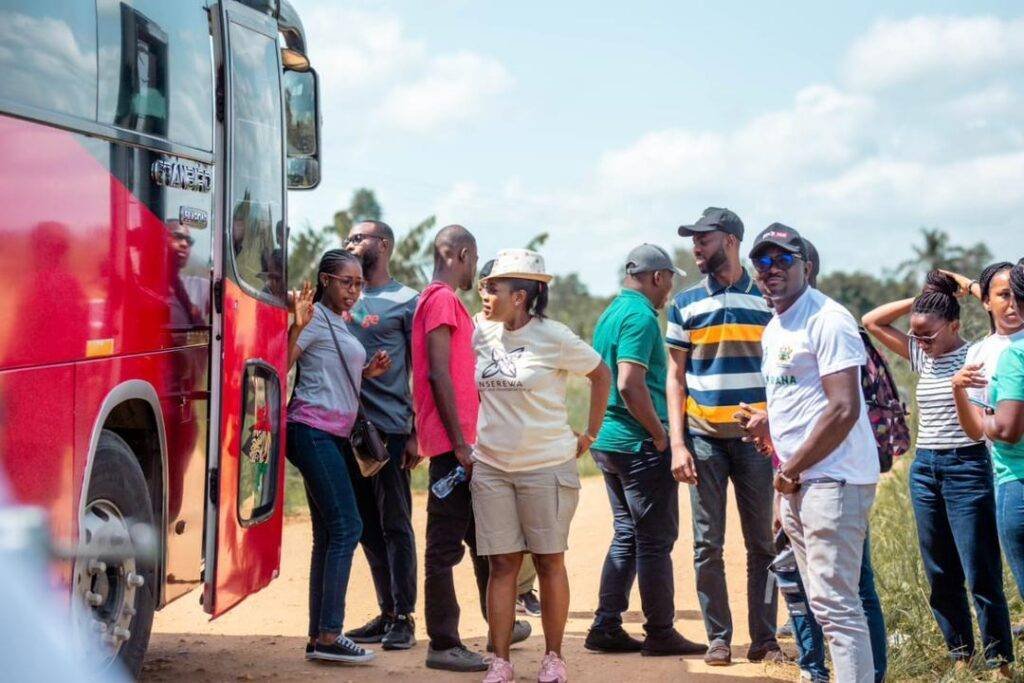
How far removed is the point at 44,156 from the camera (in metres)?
4.41

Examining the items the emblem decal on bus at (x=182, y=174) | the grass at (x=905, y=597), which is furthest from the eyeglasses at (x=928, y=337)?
the emblem decal on bus at (x=182, y=174)

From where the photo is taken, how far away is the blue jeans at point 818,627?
5504 millimetres

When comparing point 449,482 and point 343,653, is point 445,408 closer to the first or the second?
point 449,482

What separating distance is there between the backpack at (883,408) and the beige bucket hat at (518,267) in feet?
4.72

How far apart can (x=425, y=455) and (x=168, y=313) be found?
1543 mm

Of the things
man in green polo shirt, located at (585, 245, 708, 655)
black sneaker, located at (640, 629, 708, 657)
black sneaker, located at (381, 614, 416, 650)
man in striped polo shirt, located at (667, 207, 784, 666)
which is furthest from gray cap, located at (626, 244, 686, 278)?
black sneaker, located at (381, 614, 416, 650)

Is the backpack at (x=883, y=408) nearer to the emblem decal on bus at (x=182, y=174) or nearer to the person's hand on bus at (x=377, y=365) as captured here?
the person's hand on bus at (x=377, y=365)

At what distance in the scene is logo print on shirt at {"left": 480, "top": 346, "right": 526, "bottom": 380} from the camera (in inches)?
232

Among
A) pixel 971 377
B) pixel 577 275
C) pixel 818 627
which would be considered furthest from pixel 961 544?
pixel 577 275

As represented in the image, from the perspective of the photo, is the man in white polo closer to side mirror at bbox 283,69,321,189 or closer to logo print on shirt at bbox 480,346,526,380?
logo print on shirt at bbox 480,346,526,380

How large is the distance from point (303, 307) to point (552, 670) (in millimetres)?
2121

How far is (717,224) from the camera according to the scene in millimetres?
6590

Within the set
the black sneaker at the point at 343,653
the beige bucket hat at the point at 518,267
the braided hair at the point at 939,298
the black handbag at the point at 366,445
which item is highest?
the beige bucket hat at the point at 518,267

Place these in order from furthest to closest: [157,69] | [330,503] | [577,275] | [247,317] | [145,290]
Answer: [577,275] → [330,503] → [247,317] → [157,69] → [145,290]
